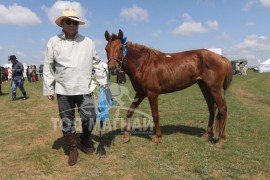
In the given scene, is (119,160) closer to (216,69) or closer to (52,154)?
(52,154)

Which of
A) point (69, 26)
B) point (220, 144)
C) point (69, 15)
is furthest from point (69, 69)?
point (220, 144)

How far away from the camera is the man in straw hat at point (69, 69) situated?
4.71 meters

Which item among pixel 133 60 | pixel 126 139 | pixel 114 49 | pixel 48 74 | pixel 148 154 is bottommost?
pixel 148 154

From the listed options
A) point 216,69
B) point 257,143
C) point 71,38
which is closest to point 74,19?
point 71,38

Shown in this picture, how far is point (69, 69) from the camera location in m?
4.71

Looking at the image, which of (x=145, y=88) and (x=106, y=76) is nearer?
(x=106, y=76)


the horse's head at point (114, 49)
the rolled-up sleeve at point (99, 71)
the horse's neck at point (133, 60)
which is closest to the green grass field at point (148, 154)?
the rolled-up sleeve at point (99, 71)

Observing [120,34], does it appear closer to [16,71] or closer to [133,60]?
[133,60]

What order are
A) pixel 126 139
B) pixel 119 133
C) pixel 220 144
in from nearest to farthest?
1. pixel 220 144
2. pixel 126 139
3. pixel 119 133

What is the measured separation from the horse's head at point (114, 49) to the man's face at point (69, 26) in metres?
0.92

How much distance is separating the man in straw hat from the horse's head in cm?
43

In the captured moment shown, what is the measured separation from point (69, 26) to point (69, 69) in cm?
74

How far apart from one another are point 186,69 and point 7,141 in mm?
4540

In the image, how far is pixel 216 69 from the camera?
5.89 m
